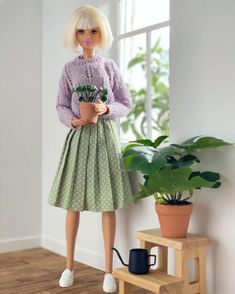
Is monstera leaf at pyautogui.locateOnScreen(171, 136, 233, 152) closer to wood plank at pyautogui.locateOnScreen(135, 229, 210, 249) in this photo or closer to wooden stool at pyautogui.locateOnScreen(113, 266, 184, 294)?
wood plank at pyautogui.locateOnScreen(135, 229, 210, 249)

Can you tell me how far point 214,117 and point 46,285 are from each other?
116 cm

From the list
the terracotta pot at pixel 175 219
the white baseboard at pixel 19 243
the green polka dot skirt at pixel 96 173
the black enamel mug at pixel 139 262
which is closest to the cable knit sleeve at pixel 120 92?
the green polka dot skirt at pixel 96 173

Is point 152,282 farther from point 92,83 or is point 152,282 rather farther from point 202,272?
point 92,83

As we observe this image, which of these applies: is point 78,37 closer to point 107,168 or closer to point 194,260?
point 107,168

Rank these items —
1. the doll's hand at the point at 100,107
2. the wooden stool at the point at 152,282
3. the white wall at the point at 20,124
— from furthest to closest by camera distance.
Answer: the white wall at the point at 20,124 < the doll's hand at the point at 100,107 < the wooden stool at the point at 152,282

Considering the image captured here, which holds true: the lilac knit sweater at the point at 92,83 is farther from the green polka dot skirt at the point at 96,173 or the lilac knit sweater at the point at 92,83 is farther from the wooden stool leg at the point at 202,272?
the wooden stool leg at the point at 202,272

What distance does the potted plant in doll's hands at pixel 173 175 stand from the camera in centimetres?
193

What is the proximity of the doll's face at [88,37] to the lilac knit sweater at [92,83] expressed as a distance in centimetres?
7

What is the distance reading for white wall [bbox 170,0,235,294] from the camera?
2033 mm

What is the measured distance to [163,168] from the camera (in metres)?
1.96

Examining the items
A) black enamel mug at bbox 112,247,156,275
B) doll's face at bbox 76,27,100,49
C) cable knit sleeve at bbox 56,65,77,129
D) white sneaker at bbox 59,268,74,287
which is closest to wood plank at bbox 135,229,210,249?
black enamel mug at bbox 112,247,156,275

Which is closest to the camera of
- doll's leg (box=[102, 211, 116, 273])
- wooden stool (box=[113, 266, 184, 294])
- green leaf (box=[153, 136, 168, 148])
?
wooden stool (box=[113, 266, 184, 294])

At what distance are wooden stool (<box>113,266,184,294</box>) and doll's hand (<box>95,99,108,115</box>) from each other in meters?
→ 0.74

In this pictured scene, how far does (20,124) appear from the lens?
3188 millimetres
